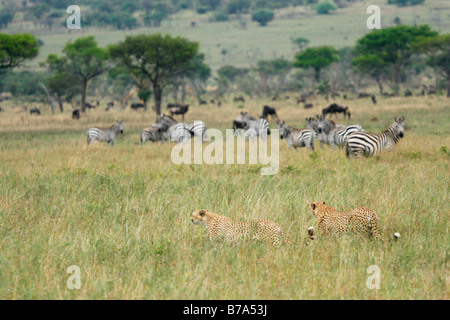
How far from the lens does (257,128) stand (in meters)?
22.8

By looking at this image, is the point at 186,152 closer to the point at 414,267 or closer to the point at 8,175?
the point at 8,175

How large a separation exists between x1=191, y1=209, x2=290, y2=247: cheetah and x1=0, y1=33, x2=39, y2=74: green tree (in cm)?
2800

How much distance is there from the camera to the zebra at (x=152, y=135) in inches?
794

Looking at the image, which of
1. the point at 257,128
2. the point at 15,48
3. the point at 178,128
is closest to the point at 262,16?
the point at 15,48

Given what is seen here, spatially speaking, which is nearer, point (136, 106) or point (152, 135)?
point (152, 135)

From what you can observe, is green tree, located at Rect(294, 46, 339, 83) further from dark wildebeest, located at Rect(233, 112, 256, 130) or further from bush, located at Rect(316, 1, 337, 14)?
bush, located at Rect(316, 1, 337, 14)

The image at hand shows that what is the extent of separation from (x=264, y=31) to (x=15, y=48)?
342 ft

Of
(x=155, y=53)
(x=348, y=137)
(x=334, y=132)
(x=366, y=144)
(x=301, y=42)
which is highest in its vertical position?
(x=301, y=42)

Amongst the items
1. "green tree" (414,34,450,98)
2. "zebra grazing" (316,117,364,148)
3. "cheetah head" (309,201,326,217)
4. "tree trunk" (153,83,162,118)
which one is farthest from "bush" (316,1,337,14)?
"cheetah head" (309,201,326,217)

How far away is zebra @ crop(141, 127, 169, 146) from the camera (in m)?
20.2

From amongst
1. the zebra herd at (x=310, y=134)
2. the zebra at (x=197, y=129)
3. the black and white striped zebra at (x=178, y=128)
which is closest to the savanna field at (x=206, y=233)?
the zebra herd at (x=310, y=134)

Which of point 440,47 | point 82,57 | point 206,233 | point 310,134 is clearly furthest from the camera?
point 440,47

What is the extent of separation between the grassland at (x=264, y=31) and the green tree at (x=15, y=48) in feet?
224

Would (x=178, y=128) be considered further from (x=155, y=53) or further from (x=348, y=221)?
(x=155, y=53)
